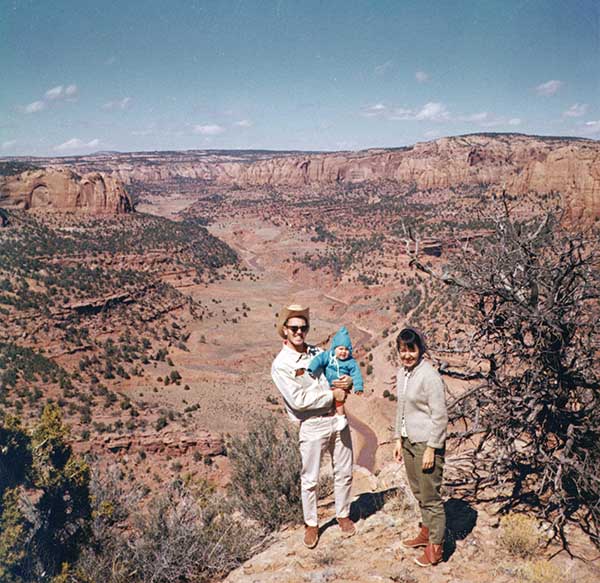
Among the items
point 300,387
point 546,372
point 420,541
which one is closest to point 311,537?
point 420,541

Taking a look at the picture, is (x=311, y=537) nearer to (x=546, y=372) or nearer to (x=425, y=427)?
(x=425, y=427)

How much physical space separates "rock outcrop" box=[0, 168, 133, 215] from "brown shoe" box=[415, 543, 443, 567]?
180 feet

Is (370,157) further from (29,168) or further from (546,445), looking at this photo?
(546,445)

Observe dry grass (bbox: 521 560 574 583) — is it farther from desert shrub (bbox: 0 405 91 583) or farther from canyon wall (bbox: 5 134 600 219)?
canyon wall (bbox: 5 134 600 219)

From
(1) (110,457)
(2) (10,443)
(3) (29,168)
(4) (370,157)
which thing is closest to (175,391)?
(1) (110,457)

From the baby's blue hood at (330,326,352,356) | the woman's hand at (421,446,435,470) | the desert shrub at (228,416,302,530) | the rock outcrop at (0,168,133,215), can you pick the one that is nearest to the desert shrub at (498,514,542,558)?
the woman's hand at (421,446,435,470)

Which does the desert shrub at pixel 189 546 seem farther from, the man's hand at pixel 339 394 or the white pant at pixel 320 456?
the man's hand at pixel 339 394

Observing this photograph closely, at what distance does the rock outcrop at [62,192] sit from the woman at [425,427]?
54405 millimetres

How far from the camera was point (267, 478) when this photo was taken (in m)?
5.84

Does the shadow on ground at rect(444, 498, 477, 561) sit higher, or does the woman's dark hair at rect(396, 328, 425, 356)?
the woman's dark hair at rect(396, 328, 425, 356)

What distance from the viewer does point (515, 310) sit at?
3990 mm

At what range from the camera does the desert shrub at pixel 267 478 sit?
5430 mm

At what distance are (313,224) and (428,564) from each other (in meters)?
69.0

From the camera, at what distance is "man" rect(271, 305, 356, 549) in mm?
3729
